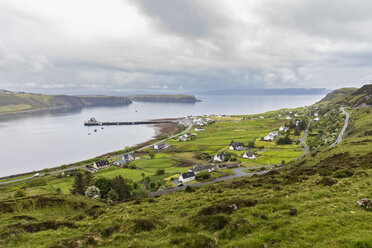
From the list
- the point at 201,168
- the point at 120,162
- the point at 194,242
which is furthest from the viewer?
the point at 120,162

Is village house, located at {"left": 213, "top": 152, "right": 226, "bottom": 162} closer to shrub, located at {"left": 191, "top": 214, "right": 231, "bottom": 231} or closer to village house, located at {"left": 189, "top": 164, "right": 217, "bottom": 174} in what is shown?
village house, located at {"left": 189, "top": 164, "right": 217, "bottom": 174}

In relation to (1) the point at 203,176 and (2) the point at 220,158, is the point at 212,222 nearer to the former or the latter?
(1) the point at 203,176

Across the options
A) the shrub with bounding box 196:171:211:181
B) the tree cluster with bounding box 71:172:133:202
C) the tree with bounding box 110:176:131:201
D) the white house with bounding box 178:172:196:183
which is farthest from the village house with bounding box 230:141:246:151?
the tree with bounding box 110:176:131:201

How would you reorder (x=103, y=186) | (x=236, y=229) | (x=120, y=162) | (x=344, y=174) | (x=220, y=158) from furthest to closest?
(x=120, y=162)
(x=220, y=158)
(x=103, y=186)
(x=344, y=174)
(x=236, y=229)

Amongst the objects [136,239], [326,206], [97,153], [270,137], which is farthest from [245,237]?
[97,153]

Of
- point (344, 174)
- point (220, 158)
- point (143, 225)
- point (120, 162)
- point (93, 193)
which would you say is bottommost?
point (120, 162)

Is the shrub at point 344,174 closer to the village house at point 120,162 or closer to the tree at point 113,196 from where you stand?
the tree at point 113,196

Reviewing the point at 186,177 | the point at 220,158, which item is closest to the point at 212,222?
the point at 186,177

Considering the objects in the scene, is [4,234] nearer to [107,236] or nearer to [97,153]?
[107,236]

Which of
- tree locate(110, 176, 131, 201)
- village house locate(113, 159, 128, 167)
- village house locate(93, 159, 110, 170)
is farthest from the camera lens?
village house locate(113, 159, 128, 167)

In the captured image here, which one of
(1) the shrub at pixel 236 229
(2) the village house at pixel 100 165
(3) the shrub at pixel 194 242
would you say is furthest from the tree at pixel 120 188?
(2) the village house at pixel 100 165

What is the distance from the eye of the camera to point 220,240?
1305cm

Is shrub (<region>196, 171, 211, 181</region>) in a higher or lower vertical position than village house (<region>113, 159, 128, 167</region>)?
higher

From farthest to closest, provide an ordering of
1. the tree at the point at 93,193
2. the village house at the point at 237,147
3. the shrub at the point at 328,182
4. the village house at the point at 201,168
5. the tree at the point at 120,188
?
the village house at the point at 237,147
the village house at the point at 201,168
the tree at the point at 120,188
the tree at the point at 93,193
the shrub at the point at 328,182
